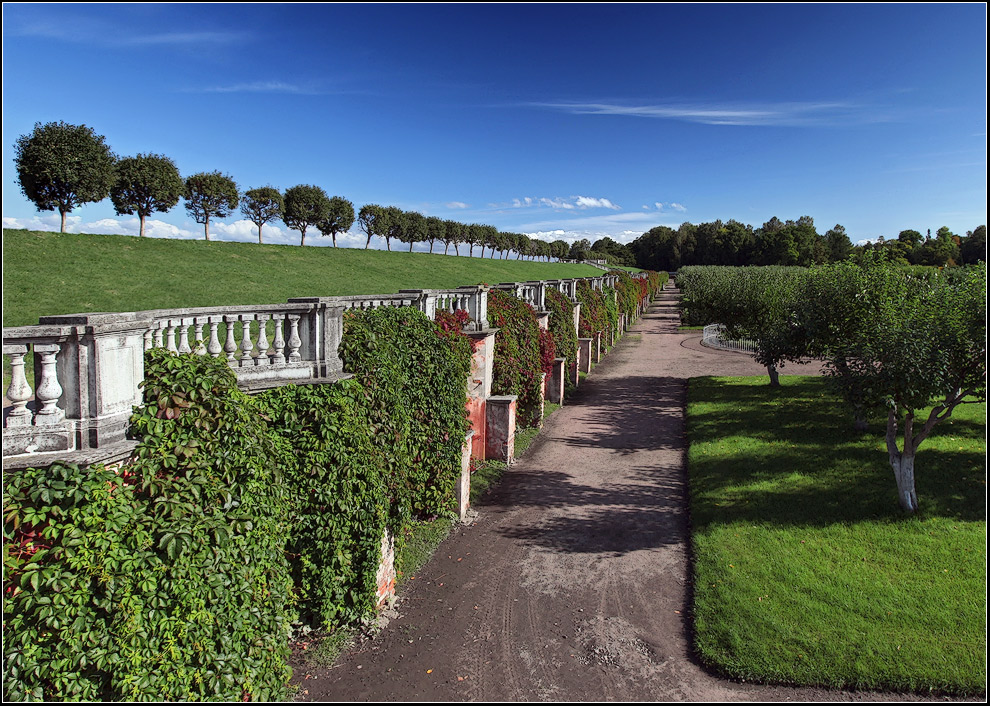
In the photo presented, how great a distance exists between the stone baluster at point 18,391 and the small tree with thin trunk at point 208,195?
41015 mm

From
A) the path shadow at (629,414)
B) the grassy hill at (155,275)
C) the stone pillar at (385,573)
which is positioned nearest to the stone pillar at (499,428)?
the path shadow at (629,414)

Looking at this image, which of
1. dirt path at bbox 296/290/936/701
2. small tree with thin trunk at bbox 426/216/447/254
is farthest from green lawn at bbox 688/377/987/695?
small tree with thin trunk at bbox 426/216/447/254

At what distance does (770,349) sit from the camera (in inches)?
728

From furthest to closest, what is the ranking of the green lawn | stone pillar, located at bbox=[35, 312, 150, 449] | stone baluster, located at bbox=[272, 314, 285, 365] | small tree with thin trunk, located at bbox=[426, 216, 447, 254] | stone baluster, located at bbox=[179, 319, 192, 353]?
1. small tree with thin trunk, located at bbox=[426, 216, 447, 254]
2. stone baluster, located at bbox=[272, 314, 285, 365]
3. the green lawn
4. stone baluster, located at bbox=[179, 319, 192, 353]
5. stone pillar, located at bbox=[35, 312, 150, 449]

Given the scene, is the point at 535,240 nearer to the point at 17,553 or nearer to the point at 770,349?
→ the point at 770,349

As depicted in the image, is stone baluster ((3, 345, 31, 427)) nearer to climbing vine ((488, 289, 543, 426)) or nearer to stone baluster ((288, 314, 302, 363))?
stone baluster ((288, 314, 302, 363))

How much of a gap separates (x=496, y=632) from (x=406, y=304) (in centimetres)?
578

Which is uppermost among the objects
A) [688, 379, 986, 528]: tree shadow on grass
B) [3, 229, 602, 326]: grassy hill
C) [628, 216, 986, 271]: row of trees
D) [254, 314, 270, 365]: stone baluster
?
[628, 216, 986, 271]: row of trees

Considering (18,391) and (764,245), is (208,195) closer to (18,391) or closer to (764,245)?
(18,391)

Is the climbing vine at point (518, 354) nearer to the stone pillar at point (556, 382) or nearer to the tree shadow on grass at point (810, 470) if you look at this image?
the stone pillar at point (556, 382)

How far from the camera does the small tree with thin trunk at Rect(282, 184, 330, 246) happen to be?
175 feet

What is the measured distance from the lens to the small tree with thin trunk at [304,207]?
175 feet

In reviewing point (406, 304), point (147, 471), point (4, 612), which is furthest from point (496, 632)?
point (406, 304)

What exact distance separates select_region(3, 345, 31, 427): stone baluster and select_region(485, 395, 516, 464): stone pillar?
9957mm
